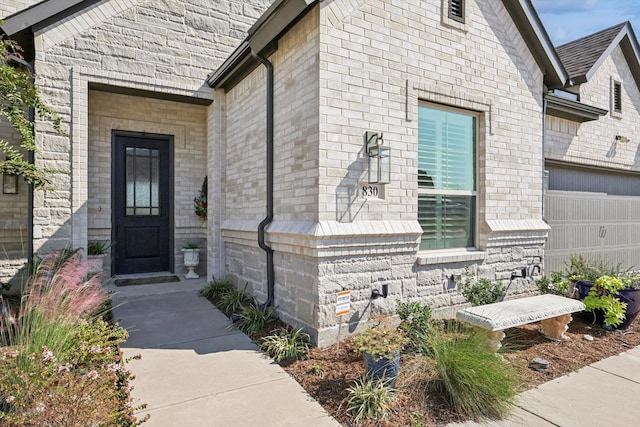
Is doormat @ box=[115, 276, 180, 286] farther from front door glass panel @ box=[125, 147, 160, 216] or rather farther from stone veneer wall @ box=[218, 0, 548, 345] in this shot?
stone veneer wall @ box=[218, 0, 548, 345]

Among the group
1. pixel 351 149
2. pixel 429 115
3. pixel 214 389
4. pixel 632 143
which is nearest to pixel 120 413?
pixel 214 389

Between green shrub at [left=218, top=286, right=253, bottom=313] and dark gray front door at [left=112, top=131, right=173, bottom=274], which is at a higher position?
dark gray front door at [left=112, top=131, right=173, bottom=274]

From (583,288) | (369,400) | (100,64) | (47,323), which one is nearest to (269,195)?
(47,323)

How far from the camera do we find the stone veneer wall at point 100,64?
5582 mm

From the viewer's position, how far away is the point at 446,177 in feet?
17.1

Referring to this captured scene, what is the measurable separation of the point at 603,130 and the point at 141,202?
9.79 meters

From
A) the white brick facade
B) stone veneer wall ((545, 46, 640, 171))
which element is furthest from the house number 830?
stone veneer wall ((545, 46, 640, 171))

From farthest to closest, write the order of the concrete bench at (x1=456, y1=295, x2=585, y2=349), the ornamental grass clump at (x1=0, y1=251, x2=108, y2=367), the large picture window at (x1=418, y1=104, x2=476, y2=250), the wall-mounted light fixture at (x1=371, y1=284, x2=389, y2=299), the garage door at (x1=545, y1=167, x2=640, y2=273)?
the garage door at (x1=545, y1=167, x2=640, y2=273) < the large picture window at (x1=418, y1=104, x2=476, y2=250) < the wall-mounted light fixture at (x1=371, y1=284, x2=389, y2=299) < the concrete bench at (x1=456, y1=295, x2=585, y2=349) < the ornamental grass clump at (x1=0, y1=251, x2=108, y2=367)

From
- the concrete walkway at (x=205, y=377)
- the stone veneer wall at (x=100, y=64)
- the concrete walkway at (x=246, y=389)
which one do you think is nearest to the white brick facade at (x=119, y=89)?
the stone veneer wall at (x=100, y=64)

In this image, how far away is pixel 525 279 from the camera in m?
5.97

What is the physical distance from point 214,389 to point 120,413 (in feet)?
3.29

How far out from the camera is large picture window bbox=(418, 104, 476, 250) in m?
5.00

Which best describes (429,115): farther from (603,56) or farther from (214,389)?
(603,56)

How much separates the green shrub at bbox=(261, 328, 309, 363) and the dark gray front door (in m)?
4.28
